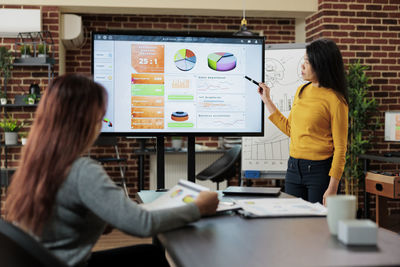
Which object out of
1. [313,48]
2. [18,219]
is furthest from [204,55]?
[18,219]

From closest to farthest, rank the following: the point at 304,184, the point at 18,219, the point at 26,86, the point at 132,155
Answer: the point at 18,219 → the point at 304,184 → the point at 26,86 → the point at 132,155

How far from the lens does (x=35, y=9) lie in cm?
469

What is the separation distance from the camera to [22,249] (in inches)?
35.4

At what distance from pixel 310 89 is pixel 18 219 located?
1748 millimetres

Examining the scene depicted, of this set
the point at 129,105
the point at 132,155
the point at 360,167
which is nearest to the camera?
the point at 129,105

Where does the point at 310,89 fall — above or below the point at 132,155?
above

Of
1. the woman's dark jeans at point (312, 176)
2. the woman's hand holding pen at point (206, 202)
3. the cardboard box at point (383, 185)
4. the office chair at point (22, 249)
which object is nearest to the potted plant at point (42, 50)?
the woman's dark jeans at point (312, 176)

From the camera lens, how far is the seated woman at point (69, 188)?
1089 mm

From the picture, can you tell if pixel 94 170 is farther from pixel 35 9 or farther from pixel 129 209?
pixel 35 9

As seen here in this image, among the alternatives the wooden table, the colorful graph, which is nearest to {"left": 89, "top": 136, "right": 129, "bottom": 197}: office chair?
the colorful graph

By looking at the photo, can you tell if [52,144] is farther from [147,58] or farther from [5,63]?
[5,63]

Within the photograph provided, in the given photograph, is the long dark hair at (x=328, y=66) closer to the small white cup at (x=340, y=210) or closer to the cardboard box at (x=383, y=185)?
the small white cup at (x=340, y=210)

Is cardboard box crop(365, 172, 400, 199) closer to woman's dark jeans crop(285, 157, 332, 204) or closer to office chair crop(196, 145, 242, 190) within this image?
office chair crop(196, 145, 242, 190)

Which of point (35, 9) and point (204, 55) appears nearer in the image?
point (204, 55)
